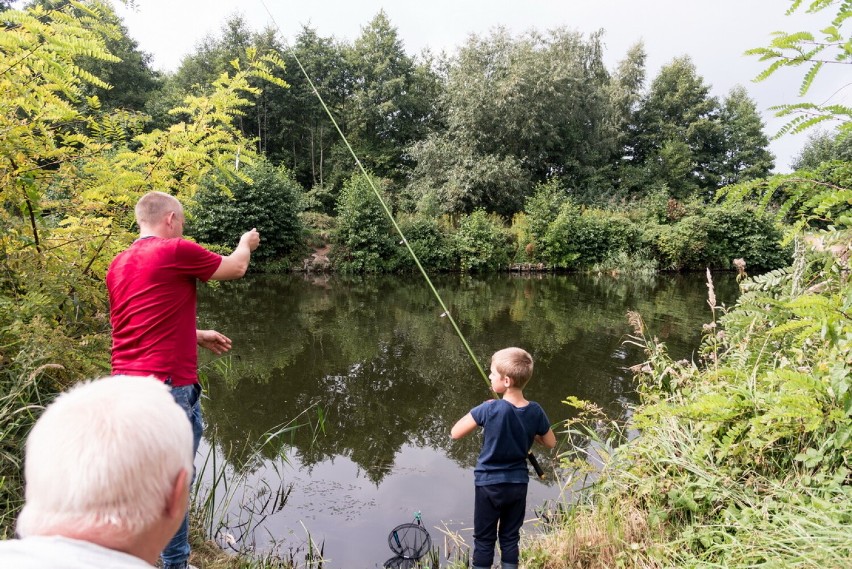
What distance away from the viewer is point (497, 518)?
2709 mm

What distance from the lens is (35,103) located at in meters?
3.03

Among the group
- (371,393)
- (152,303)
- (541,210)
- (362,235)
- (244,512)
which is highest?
(541,210)

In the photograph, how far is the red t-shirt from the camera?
2230 millimetres

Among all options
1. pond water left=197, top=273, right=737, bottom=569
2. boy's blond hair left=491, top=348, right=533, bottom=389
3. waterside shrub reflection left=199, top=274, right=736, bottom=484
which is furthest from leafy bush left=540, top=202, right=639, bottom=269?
boy's blond hair left=491, top=348, right=533, bottom=389

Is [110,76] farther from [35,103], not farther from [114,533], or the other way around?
[114,533]

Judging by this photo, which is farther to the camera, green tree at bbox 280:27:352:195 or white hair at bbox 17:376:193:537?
green tree at bbox 280:27:352:195

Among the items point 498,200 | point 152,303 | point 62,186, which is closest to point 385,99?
point 498,200

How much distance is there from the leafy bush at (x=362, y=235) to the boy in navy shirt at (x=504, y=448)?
17179 millimetres

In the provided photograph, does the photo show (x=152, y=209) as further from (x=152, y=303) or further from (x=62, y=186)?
(x=62, y=186)

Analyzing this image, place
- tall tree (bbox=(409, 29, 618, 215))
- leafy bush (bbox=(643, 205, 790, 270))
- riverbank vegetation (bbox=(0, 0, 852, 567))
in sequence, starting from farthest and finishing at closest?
tall tree (bbox=(409, 29, 618, 215)) → leafy bush (bbox=(643, 205, 790, 270)) → riverbank vegetation (bbox=(0, 0, 852, 567))

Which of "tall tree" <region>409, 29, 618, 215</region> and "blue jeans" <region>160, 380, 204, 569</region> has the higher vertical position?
"tall tree" <region>409, 29, 618, 215</region>

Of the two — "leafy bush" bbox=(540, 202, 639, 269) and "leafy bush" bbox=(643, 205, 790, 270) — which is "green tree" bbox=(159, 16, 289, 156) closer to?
"leafy bush" bbox=(540, 202, 639, 269)

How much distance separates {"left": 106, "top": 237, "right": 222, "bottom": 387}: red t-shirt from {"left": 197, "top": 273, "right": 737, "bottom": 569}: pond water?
5.81 feet

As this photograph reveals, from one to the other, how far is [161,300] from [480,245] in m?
19.3
